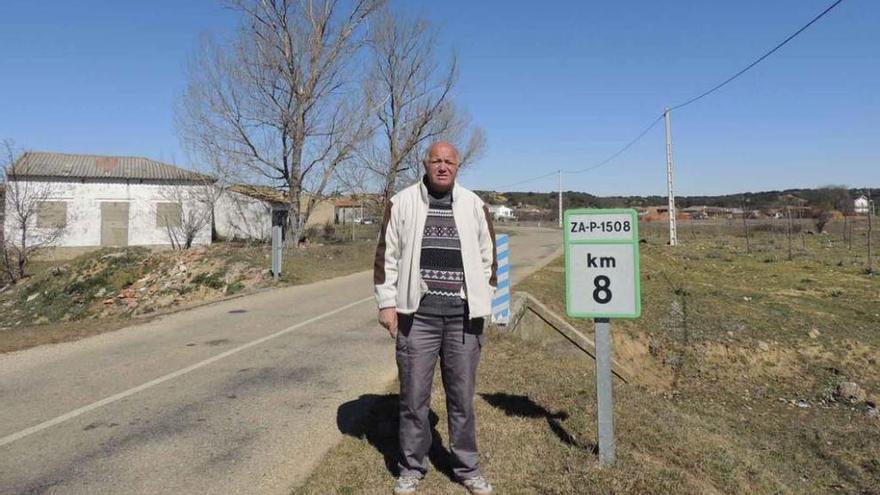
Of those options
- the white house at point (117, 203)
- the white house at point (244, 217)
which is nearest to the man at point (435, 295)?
the white house at point (117, 203)

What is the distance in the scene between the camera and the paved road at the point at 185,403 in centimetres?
366

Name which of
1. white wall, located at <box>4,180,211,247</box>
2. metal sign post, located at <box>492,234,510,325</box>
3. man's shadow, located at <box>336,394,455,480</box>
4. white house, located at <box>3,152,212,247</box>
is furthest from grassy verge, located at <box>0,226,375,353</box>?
white wall, located at <box>4,180,211,247</box>

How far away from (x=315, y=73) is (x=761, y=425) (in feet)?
65.4

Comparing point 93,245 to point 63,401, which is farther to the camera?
point 93,245

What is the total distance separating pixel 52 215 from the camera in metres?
28.9

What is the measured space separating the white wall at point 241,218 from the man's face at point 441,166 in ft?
95.9

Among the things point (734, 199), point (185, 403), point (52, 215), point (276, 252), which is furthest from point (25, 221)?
point (734, 199)

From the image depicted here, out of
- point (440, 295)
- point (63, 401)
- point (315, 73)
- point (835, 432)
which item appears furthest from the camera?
point (315, 73)

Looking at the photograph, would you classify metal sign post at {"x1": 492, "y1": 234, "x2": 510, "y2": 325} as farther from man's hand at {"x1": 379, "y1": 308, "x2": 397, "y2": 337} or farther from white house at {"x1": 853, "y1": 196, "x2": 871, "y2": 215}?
white house at {"x1": 853, "y1": 196, "x2": 871, "y2": 215}

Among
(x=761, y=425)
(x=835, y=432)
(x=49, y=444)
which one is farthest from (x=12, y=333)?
(x=835, y=432)

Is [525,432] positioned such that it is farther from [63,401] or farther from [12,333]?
[12,333]

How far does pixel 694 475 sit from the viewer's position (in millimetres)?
3623

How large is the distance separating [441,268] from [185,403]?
129 inches

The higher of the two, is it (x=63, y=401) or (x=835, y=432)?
(x=63, y=401)
